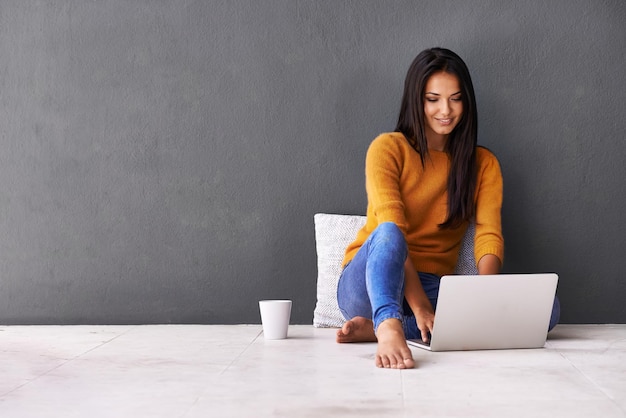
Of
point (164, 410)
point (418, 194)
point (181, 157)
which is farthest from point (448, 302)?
point (181, 157)

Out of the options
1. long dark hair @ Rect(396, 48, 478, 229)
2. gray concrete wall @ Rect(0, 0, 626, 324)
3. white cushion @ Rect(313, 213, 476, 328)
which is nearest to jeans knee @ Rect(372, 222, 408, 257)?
long dark hair @ Rect(396, 48, 478, 229)

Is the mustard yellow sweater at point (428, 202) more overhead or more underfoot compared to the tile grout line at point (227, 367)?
more overhead

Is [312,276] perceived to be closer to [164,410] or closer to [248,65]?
[248,65]

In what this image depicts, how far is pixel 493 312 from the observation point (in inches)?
80.6

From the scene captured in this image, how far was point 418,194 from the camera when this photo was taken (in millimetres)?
2467

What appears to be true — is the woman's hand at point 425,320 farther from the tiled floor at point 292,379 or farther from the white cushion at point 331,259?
the white cushion at point 331,259

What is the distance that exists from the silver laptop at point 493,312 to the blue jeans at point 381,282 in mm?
120

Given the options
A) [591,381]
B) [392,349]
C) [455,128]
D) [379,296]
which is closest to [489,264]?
[455,128]

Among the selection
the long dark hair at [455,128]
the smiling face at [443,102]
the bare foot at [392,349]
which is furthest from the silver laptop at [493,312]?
the smiling face at [443,102]

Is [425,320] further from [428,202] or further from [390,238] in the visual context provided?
[428,202]

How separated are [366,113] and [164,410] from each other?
153 cm

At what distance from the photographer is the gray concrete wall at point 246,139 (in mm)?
2707

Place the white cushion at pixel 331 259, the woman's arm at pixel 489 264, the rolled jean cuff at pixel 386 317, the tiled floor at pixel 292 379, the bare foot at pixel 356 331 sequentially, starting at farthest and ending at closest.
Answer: the white cushion at pixel 331 259, the woman's arm at pixel 489 264, the bare foot at pixel 356 331, the rolled jean cuff at pixel 386 317, the tiled floor at pixel 292 379

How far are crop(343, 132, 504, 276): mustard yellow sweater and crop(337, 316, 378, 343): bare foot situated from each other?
278 millimetres
